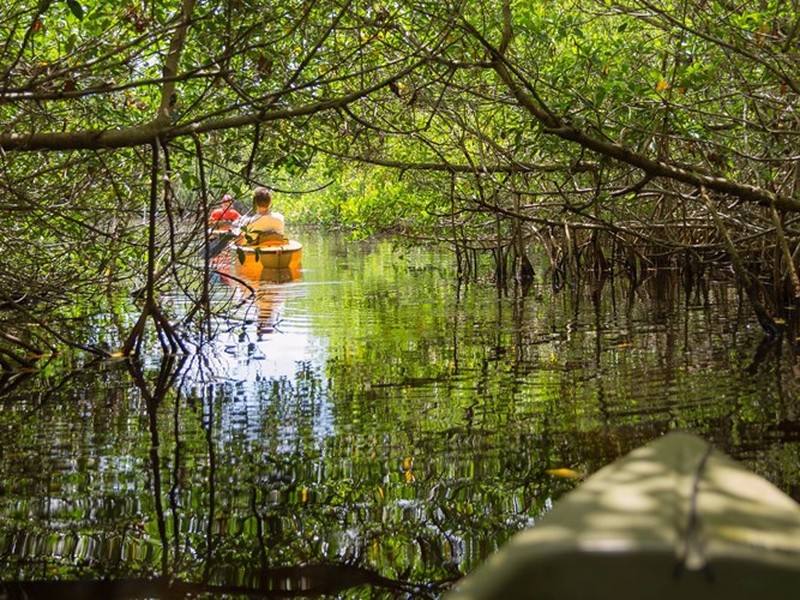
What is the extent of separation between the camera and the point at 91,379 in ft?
18.1

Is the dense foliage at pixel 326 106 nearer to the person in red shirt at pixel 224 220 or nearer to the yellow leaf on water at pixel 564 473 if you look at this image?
the person in red shirt at pixel 224 220

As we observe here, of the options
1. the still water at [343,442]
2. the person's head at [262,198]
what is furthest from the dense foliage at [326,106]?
the person's head at [262,198]

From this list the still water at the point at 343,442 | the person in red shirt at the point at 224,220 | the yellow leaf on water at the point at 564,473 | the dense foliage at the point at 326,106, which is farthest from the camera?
the person in red shirt at the point at 224,220

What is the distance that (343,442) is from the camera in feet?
12.2

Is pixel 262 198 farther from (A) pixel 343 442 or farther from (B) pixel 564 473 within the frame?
(B) pixel 564 473

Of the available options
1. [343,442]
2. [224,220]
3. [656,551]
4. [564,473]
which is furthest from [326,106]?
[224,220]

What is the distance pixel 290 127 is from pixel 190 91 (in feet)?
2.37

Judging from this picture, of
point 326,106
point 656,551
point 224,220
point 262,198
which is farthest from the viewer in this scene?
point 262,198

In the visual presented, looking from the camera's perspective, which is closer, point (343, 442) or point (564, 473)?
point (564, 473)

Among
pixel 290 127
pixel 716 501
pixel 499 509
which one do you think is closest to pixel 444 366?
pixel 290 127

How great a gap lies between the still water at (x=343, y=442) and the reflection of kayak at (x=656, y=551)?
0.99 metres

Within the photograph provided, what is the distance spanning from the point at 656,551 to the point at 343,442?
8.49ft

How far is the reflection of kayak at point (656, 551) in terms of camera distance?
117 cm

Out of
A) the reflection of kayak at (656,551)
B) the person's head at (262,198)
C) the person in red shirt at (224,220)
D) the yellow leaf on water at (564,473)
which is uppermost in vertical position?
the person's head at (262,198)
